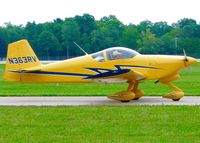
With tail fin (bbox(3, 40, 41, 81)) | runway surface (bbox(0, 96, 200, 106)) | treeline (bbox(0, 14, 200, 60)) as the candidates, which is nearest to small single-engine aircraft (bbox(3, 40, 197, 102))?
tail fin (bbox(3, 40, 41, 81))

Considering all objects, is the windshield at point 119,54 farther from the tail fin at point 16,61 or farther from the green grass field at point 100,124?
the green grass field at point 100,124

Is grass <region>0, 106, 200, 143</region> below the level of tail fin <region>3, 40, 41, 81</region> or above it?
below

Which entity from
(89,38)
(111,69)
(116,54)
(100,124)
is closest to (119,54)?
(116,54)

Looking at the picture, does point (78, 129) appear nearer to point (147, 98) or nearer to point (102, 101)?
point (102, 101)

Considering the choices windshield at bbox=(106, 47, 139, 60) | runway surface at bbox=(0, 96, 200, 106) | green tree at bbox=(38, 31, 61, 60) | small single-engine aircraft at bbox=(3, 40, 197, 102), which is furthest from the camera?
green tree at bbox=(38, 31, 61, 60)

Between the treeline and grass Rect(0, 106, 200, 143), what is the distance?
84.5 meters

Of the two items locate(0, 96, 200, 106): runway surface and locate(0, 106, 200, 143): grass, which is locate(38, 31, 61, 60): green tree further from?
locate(0, 106, 200, 143): grass

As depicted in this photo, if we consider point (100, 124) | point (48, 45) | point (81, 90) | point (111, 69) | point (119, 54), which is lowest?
point (48, 45)

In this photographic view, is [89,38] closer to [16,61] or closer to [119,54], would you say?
[16,61]

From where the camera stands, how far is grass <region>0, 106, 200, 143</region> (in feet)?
37.1

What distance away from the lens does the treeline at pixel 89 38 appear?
109812mm

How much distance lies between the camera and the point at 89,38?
117 meters

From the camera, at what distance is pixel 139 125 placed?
42.1 feet

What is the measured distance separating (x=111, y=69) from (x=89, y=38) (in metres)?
97.7
